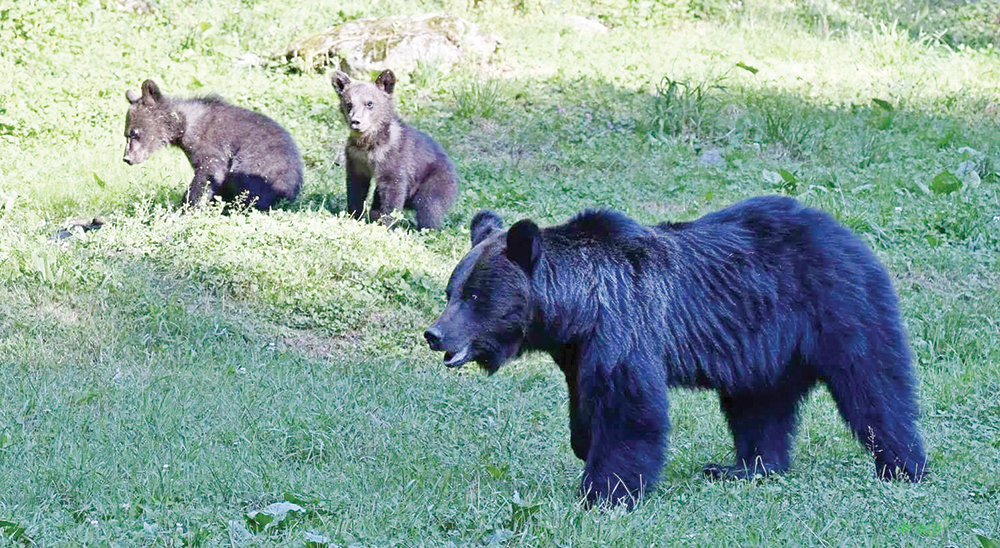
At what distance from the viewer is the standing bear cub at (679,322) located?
6176 millimetres

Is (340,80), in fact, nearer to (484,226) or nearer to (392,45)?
(392,45)

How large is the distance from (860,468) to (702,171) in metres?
7.10

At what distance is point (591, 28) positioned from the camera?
18.5 metres

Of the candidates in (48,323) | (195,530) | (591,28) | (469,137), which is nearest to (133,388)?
(48,323)

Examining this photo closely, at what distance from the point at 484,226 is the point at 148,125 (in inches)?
261

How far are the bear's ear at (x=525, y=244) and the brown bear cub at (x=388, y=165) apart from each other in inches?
220

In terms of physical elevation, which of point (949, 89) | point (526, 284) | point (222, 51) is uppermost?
point (526, 284)

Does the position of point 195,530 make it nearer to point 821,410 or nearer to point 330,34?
point 821,410

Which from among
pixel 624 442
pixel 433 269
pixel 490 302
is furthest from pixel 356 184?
pixel 624 442

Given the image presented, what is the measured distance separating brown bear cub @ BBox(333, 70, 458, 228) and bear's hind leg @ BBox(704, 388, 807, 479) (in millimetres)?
5248

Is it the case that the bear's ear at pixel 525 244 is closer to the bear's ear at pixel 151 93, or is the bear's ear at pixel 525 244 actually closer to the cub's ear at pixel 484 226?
the cub's ear at pixel 484 226

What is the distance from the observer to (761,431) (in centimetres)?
704

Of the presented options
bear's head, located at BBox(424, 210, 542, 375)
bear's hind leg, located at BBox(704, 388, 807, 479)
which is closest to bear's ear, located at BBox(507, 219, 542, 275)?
bear's head, located at BBox(424, 210, 542, 375)

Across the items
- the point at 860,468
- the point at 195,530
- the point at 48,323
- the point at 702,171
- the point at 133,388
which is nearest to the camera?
the point at 195,530
